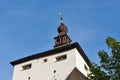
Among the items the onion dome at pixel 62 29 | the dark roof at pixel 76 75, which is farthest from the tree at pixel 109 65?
the onion dome at pixel 62 29

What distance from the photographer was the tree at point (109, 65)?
15383 millimetres

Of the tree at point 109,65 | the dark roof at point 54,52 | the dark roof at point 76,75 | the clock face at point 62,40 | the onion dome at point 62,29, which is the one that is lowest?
the tree at point 109,65

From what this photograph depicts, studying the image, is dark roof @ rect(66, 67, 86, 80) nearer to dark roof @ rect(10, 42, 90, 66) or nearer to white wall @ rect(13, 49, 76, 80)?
white wall @ rect(13, 49, 76, 80)

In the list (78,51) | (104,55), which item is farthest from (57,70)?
(104,55)

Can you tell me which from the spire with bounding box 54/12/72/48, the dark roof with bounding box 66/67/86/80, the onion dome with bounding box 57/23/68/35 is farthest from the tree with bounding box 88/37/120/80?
the onion dome with bounding box 57/23/68/35

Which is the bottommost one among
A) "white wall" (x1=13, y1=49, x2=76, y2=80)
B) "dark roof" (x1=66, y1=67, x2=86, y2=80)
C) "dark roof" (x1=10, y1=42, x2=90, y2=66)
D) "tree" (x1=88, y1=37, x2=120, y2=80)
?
"tree" (x1=88, y1=37, x2=120, y2=80)

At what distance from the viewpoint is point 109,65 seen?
52.5 feet

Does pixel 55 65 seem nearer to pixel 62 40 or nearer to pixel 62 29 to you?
pixel 62 40

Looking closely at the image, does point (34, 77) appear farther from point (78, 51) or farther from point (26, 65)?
point (78, 51)

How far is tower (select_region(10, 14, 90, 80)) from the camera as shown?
27.8 meters

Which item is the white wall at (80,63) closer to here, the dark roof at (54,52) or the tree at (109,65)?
the dark roof at (54,52)

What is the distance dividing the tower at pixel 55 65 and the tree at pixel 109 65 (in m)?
10.1

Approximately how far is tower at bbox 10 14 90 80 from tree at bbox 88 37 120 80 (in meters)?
10.1

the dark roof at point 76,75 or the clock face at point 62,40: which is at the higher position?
the clock face at point 62,40
